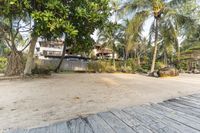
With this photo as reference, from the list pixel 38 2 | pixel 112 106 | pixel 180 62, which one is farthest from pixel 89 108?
pixel 180 62

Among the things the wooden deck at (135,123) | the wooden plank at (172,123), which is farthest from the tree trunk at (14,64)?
the wooden plank at (172,123)

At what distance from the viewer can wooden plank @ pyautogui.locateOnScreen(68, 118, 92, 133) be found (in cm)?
285

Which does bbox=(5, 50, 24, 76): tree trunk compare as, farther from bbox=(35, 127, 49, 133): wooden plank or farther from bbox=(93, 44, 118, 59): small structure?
bbox=(93, 44, 118, 59): small structure

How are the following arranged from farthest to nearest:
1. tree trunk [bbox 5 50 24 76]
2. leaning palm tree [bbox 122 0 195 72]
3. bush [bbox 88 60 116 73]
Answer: bush [bbox 88 60 116 73] → leaning palm tree [bbox 122 0 195 72] → tree trunk [bbox 5 50 24 76]

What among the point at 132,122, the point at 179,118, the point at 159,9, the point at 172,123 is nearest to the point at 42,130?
the point at 132,122

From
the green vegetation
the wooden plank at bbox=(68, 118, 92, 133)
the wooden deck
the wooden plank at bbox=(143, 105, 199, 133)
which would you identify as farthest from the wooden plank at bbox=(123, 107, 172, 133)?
the green vegetation

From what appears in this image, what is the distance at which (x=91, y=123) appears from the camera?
10.3ft

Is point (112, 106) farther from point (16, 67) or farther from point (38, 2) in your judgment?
point (16, 67)

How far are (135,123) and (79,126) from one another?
91cm

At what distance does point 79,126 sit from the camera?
302 centimetres

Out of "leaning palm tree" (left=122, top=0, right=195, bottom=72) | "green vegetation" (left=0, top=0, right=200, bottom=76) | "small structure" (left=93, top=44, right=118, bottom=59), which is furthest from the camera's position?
"small structure" (left=93, top=44, right=118, bottom=59)

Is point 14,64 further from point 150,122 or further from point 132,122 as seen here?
point 150,122

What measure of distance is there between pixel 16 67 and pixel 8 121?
28.7ft

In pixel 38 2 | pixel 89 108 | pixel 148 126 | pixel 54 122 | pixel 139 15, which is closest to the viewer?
pixel 148 126
